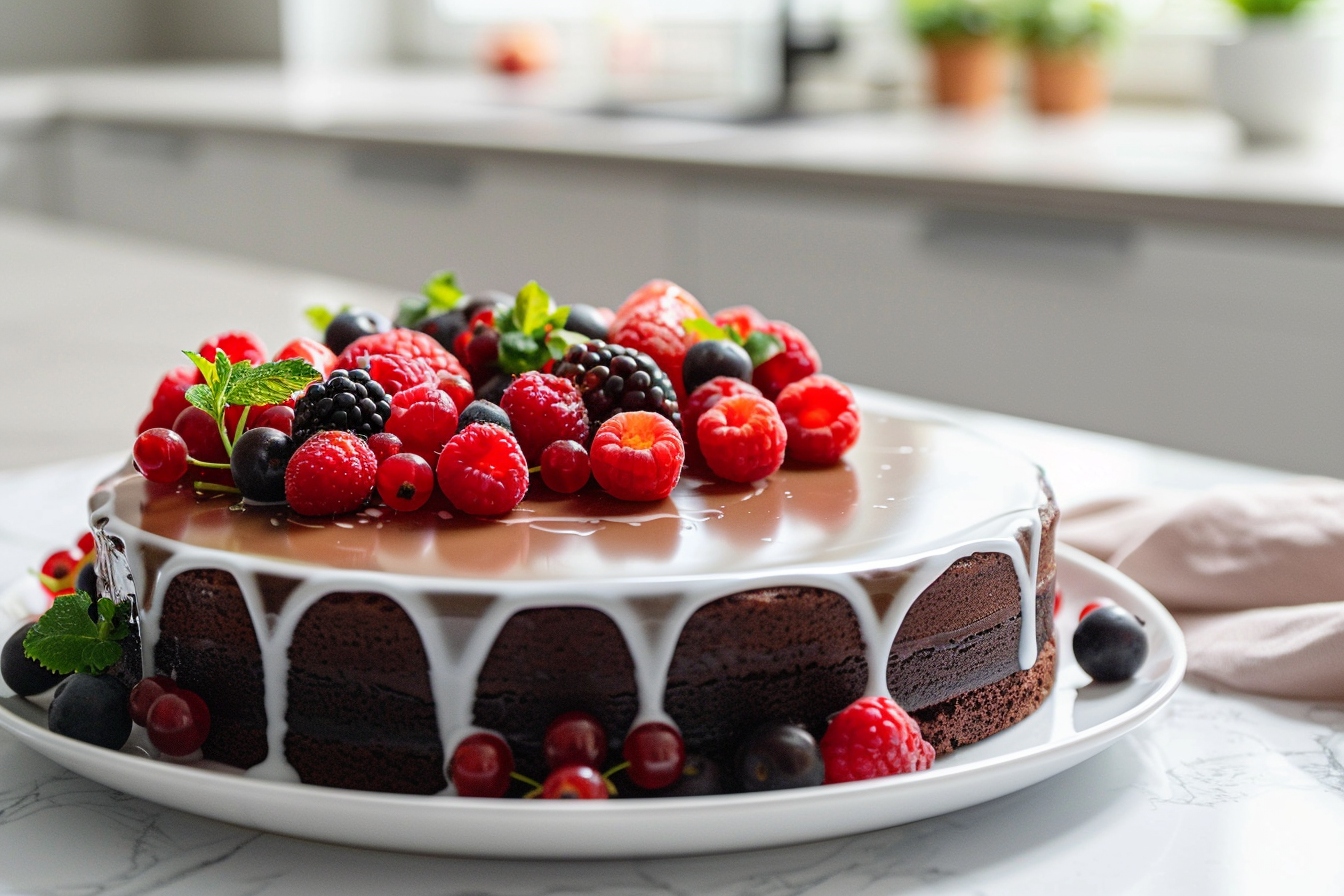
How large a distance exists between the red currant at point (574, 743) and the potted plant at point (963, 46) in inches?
122

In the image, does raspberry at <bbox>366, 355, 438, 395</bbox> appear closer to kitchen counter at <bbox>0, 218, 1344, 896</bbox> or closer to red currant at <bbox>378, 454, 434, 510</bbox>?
red currant at <bbox>378, 454, 434, 510</bbox>

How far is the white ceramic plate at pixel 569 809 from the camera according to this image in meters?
0.69

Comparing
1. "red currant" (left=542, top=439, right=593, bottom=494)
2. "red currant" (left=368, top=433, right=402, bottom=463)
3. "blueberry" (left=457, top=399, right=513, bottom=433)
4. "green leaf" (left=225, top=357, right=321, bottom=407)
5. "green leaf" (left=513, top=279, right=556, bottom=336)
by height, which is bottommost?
"red currant" (left=542, top=439, right=593, bottom=494)

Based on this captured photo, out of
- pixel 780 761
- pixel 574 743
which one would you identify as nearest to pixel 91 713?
pixel 574 743

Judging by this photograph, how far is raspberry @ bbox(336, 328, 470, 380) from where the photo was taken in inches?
41.5

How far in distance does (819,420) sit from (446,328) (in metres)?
0.31

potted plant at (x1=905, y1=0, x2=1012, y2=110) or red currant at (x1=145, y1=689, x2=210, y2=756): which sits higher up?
potted plant at (x1=905, y1=0, x2=1012, y2=110)

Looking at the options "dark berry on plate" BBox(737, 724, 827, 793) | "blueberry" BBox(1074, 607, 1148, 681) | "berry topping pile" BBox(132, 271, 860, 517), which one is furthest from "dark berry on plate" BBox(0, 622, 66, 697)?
"blueberry" BBox(1074, 607, 1148, 681)

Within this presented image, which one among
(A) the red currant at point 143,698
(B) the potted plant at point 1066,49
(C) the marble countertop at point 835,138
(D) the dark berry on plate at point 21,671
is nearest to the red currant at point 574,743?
(A) the red currant at point 143,698

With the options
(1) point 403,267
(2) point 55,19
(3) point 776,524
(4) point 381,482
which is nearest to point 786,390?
(3) point 776,524

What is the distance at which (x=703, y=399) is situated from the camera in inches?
40.1

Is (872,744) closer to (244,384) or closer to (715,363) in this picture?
(715,363)

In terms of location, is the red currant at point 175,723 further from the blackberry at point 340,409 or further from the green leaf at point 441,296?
the green leaf at point 441,296

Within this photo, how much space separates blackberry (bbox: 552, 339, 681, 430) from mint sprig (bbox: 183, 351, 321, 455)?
178 mm
